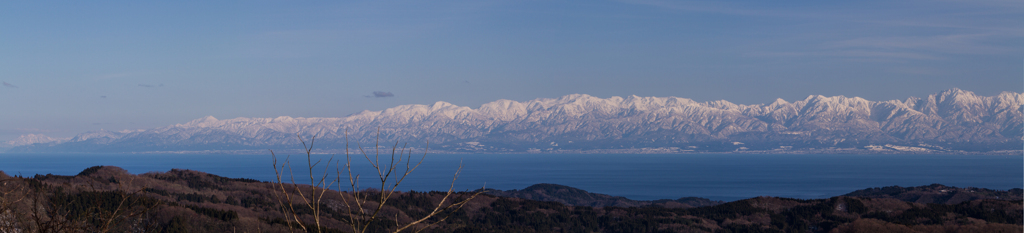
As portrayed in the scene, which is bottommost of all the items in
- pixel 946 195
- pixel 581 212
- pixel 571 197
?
pixel 571 197

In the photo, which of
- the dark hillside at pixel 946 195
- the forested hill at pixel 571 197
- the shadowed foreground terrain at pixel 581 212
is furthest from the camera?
the forested hill at pixel 571 197

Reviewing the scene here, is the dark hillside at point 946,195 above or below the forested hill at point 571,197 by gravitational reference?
above

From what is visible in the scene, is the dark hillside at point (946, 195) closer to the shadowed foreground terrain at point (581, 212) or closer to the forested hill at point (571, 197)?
the shadowed foreground terrain at point (581, 212)

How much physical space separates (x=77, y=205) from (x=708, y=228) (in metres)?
61.6

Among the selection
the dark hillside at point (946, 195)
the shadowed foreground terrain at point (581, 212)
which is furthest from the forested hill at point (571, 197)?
the shadowed foreground terrain at point (581, 212)

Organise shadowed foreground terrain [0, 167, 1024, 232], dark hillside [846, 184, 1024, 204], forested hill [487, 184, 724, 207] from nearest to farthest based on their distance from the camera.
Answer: shadowed foreground terrain [0, 167, 1024, 232], dark hillside [846, 184, 1024, 204], forested hill [487, 184, 724, 207]

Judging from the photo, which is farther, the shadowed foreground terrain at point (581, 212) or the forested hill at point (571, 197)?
the forested hill at point (571, 197)

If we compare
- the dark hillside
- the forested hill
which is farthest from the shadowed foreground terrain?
the forested hill

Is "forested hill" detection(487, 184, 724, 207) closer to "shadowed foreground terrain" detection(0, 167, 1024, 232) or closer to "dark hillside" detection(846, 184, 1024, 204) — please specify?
"dark hillside" detection(846, 184, 1024, 204)

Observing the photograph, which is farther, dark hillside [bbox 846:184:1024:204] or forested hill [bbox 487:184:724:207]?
forested hill [bbox 487:184:724:207]

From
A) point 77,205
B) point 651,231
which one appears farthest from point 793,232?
point 77,205

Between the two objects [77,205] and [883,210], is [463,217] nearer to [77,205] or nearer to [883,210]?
[77,205]

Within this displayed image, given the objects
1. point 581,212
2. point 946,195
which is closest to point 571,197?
point 581,212

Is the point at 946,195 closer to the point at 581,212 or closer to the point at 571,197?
the point at 581,212
